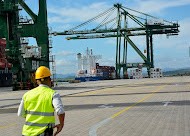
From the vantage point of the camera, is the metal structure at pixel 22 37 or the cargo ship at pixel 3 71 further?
the cargo ship at pixel 3 71

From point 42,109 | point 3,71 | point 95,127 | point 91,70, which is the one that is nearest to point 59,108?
point 42,109

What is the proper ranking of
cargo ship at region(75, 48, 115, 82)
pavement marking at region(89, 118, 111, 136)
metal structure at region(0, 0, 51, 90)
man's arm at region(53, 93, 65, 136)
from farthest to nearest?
cargo ship at region(75, 48, 115, 82) < metal structure at region(0, 0, 51, 90) < pavement marking at region(89, 118, 111, 136) < man's arm at region(53, 93, 65, 136)

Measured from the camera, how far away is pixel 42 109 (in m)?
5.65

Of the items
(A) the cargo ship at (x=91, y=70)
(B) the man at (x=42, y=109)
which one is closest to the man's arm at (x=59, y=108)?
(B) the man at (x=42, y=109)

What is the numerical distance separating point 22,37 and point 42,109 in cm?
5317

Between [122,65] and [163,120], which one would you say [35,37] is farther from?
[122,65]

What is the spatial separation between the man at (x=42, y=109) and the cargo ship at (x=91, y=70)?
107445 mm

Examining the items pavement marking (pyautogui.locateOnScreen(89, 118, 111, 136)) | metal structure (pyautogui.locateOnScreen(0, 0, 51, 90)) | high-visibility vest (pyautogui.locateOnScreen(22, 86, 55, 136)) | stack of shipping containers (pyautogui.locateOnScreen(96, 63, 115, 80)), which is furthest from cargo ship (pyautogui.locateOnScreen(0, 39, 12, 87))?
high-visibility vest (pyautogui.locateOnScreen(22, 86, 55, 136))

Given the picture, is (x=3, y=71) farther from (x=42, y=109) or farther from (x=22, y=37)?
(x=42, y=109)

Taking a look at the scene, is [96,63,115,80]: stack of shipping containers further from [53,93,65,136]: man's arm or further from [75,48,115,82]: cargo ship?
[53,93,65,136]: man's arm

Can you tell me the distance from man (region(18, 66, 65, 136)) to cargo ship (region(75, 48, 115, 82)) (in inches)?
4230

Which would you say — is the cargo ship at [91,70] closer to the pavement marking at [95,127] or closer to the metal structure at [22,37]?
the metal structure at [22,37]

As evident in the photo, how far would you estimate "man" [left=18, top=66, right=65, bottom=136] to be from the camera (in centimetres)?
557

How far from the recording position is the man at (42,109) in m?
5.57
